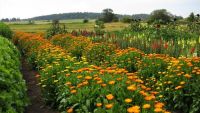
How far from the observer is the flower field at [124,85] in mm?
5813

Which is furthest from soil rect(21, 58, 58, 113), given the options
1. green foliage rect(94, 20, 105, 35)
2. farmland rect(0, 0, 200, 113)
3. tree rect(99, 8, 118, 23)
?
tree rect(99, 8, 118, 23)

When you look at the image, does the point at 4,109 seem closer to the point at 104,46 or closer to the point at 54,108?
the point at 54,108

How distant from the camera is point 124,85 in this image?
6277 mm

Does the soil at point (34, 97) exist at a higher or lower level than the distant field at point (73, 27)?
higher

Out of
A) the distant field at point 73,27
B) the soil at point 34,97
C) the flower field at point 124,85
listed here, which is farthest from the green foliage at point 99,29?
the flower field at point 124,85

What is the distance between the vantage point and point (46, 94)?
31.1ft

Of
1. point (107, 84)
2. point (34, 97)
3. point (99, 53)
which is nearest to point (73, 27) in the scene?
point (99, 53)

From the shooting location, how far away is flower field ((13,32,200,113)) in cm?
581

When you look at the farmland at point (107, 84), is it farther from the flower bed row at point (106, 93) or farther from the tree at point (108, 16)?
the tree at point (108, 16)

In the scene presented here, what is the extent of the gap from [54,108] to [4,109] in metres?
2.92

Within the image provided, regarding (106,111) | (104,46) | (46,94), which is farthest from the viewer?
(104,46)

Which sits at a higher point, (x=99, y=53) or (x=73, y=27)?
(x=99, y=53)

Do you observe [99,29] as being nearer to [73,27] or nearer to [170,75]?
[170,75]

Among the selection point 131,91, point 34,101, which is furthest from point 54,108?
point 131,91
